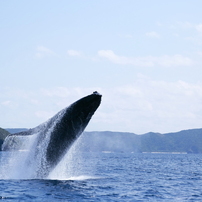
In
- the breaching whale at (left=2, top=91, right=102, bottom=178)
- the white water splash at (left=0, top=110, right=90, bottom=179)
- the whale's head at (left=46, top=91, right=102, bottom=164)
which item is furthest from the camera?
the white water splash at (left=0, top=110, right=90, bottom=179)

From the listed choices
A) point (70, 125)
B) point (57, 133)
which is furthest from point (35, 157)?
point (70, 125)

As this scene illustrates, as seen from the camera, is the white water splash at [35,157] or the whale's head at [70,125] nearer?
the whale's head at [70,125]

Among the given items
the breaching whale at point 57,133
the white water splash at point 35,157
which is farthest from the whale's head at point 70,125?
the white water splash at point 35,157

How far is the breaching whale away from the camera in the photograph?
17688 mm

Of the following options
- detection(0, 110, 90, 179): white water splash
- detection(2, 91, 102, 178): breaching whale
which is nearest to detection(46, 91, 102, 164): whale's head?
detection(2, 91, 102, 178): breaching whale

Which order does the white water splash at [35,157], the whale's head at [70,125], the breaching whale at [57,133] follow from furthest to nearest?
1. the white water splash at [35,157]
2. the breaching whale at [57,133]
3. the whale's head at [70,125]

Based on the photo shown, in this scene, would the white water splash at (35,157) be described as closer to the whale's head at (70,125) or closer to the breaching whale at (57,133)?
the breaching whale at (57,133)

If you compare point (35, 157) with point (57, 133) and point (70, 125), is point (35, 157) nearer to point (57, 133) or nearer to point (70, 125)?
point (57, 133)

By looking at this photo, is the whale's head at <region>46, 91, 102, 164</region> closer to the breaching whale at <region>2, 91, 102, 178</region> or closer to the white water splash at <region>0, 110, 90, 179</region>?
the breaching whale at <region>2, 91, 102, 178</region>

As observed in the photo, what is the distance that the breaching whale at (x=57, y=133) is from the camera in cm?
1769

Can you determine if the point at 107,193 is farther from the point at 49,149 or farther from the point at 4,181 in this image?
the point at 4,181

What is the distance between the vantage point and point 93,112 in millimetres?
17984

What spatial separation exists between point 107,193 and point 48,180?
389 centimetres

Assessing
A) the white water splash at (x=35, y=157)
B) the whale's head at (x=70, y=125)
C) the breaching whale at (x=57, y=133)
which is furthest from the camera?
the white water splash at (x=35, y=157)
